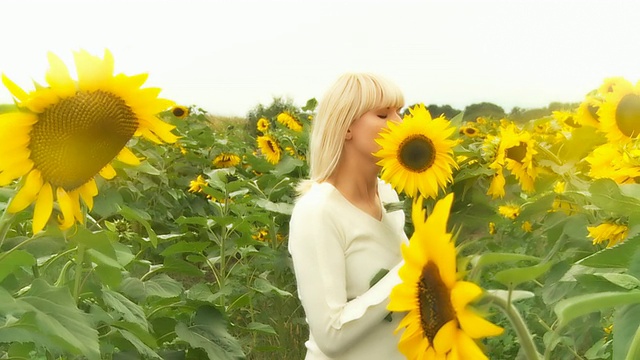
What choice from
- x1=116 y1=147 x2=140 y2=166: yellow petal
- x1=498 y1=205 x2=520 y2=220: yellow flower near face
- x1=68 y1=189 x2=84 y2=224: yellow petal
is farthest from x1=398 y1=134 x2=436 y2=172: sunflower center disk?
x1=498 y1=205 x2=520 y2=220: yellow flower near face

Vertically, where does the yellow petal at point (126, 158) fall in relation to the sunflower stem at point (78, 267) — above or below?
above

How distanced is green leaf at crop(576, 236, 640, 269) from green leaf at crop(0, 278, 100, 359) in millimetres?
682

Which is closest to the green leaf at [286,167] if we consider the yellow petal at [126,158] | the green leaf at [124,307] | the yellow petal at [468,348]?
the green leaf at [124,307]

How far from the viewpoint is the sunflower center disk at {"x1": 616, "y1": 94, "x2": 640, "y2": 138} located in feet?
6.04

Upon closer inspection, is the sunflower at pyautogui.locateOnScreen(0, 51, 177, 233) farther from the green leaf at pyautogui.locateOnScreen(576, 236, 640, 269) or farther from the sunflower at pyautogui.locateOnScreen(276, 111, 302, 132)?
the sunflower at pyautogui.locateOnScreen(276, 111, 302, 132)

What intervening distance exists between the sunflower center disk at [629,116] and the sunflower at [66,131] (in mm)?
1133

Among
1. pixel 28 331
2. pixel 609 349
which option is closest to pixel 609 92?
pixel 609 349

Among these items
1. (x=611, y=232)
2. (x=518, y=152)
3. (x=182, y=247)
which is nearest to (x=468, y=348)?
(x=611, y=232)

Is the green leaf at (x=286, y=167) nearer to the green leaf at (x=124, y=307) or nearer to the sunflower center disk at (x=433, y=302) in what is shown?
Result: the green leaf at (x=124, y=307)

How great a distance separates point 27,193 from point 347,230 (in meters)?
0.71

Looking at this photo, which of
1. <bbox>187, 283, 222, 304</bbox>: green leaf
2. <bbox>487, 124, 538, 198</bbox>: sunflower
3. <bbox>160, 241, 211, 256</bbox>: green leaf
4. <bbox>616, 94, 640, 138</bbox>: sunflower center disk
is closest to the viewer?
<bbox>616, 94, 640, 138</bbox>: sunflower center disk

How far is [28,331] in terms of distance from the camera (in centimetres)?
124

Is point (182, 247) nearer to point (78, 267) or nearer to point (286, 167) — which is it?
point (78, 267)

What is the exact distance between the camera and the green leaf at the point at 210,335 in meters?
2.01
